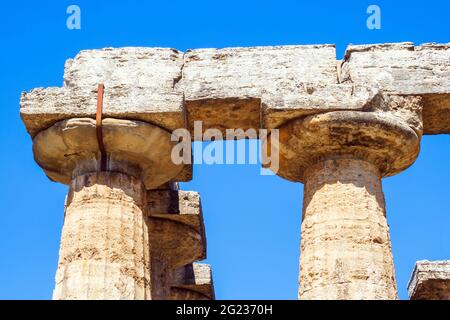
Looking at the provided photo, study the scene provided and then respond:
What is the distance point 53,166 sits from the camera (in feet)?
51.9

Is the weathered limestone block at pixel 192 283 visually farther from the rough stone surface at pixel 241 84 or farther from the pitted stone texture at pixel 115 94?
the pitted stone texture at pixel 115 94

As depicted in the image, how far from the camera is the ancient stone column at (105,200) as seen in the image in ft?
46.9

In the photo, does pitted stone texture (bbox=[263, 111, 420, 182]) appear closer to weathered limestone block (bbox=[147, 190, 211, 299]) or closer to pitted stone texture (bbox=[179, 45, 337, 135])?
pitted stone texture (bbox=[179, 45, 337, 135])

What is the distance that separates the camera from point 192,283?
20234 mm

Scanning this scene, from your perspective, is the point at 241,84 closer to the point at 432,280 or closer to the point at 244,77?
the point at 244,77

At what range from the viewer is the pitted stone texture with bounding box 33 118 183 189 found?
49.4 ft

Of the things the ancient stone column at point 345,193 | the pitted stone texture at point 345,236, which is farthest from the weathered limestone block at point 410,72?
the pitted stone texture at point 345,236

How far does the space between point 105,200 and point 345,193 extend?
11.1ft

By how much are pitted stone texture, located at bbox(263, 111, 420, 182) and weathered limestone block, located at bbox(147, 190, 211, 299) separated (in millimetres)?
3009

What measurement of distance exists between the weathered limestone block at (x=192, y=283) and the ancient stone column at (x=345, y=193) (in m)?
5.14

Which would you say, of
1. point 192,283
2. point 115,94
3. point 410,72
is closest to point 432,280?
point 192,283

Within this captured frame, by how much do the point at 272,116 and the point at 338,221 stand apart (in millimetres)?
1793
